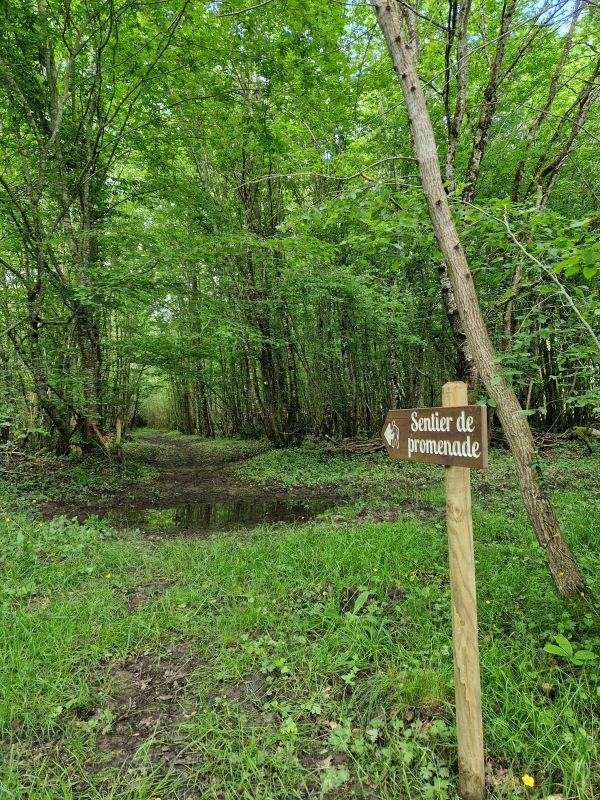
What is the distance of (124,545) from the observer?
211 inches

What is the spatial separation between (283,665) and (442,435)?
2133mm

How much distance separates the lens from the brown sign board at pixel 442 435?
5.68ft

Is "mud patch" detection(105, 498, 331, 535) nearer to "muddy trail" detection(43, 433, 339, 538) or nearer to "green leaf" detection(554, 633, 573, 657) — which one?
"muddy trail" detection(43, 433, 339, 538)

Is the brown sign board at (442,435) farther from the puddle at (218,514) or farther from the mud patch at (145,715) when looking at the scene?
the puddle at (218,514)

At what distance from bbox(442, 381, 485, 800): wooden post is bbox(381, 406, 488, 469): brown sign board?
10cm

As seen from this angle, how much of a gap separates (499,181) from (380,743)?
12.4 meters

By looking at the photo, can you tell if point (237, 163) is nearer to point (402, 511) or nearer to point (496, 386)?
point (402, 511)

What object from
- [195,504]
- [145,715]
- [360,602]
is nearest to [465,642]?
[360,602]

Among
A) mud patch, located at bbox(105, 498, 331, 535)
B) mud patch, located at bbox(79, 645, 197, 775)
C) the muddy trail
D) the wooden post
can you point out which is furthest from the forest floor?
the muddy trail

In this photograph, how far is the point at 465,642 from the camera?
185 cm

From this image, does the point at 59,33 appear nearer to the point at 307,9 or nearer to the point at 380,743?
the point at 307,9

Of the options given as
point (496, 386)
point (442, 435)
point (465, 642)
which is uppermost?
point (496, 386)

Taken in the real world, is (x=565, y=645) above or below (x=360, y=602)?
above

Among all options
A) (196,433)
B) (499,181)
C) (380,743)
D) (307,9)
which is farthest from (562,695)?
(196,433)
